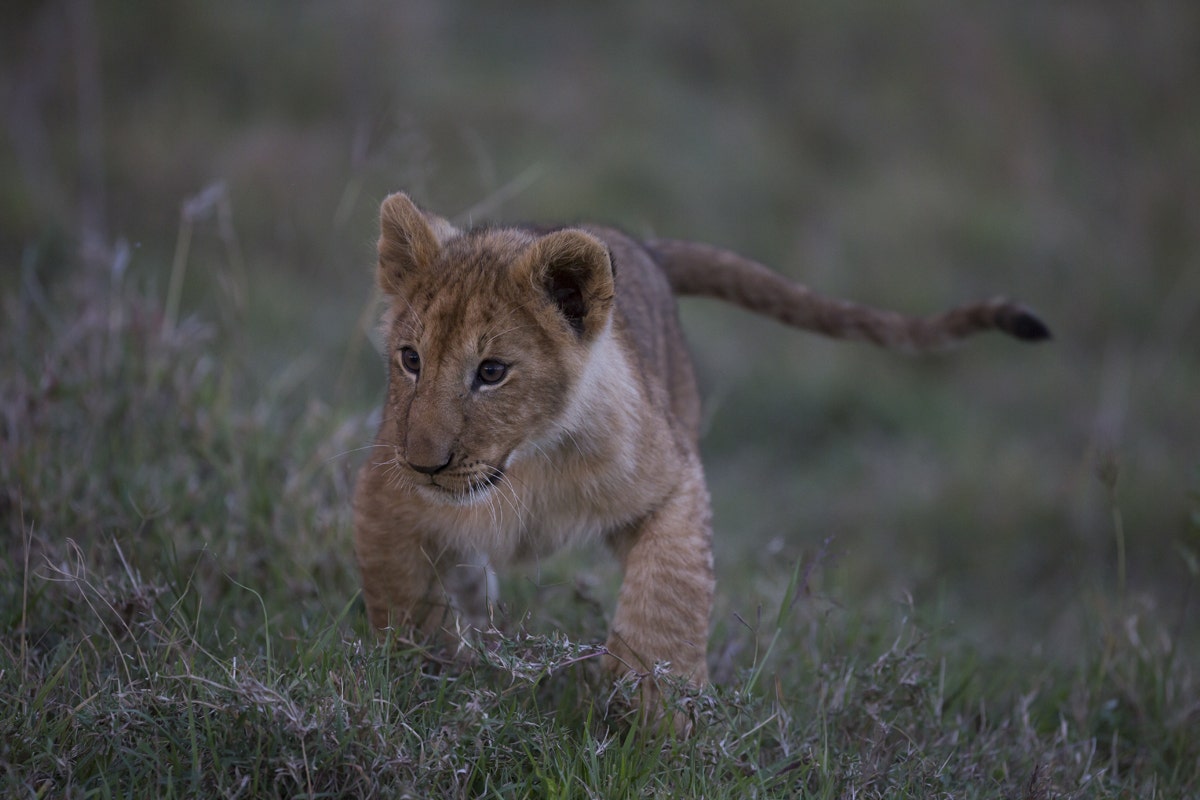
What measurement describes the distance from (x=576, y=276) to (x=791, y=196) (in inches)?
343

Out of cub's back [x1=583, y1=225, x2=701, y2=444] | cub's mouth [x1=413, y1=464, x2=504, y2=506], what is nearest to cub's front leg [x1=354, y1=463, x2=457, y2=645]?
cub's mouth [x1=413, y1=464, x2=504, y2=506]

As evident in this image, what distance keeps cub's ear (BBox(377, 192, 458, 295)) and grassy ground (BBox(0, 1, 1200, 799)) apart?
1.03 metres

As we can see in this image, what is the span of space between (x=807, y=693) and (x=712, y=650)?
0.45 metres

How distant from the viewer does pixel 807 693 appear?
3887 mm

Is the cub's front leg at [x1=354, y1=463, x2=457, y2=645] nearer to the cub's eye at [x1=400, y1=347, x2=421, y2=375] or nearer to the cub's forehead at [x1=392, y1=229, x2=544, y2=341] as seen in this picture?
the cub's eye at [x1=400, y1=347, x2=421, y2=375]

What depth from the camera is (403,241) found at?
3.82m

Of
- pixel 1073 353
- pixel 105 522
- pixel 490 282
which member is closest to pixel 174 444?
pixel 105 522

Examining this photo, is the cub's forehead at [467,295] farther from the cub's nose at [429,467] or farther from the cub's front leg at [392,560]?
the cub's front leg at [392,560]

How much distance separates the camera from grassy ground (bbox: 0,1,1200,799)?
3213mm

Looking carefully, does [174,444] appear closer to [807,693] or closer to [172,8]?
[807,693]

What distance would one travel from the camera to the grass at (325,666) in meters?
2.95

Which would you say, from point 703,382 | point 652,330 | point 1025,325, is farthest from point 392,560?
point 703,382

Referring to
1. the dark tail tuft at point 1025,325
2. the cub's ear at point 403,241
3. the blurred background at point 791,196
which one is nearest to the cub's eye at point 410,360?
the cub's ear at point 403,241

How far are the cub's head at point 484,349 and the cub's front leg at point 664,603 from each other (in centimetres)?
46
